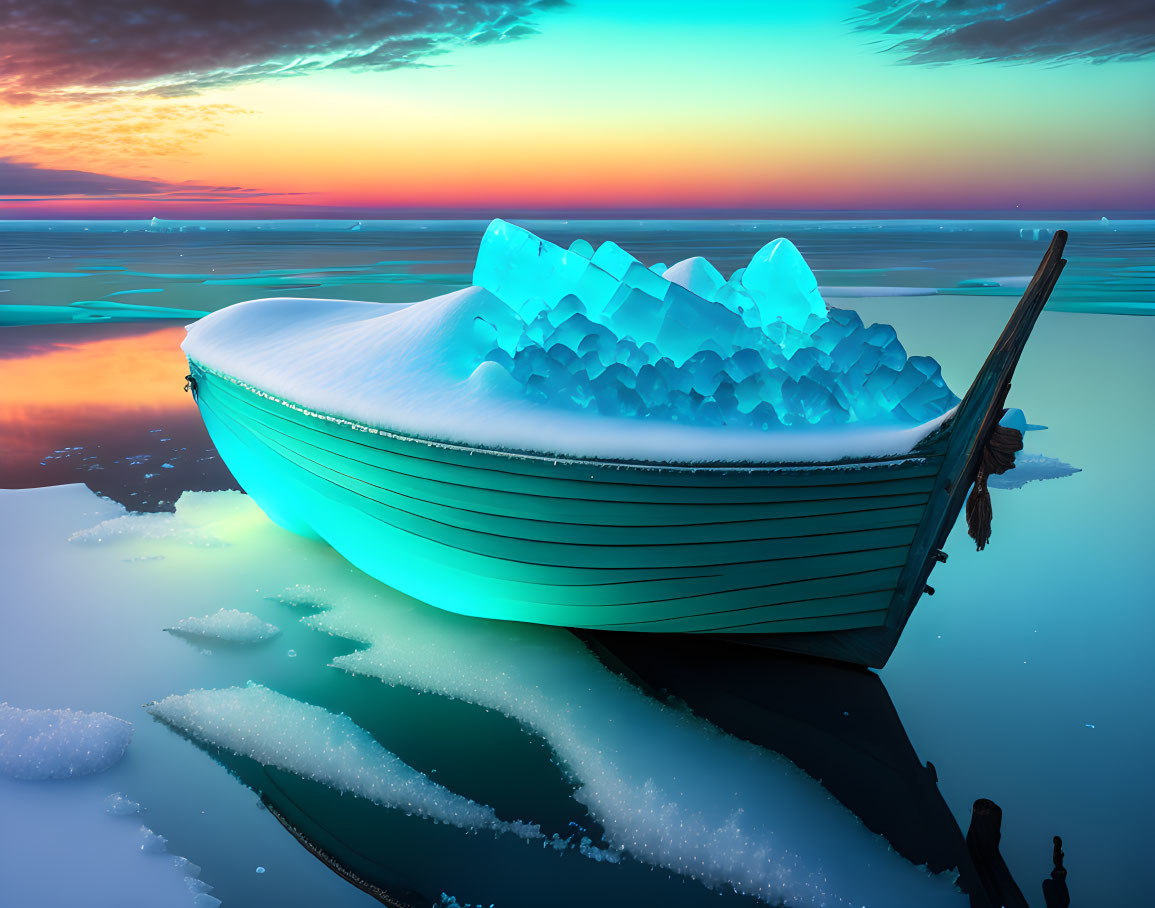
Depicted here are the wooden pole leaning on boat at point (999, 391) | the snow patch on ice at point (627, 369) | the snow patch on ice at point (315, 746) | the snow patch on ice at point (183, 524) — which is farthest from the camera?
the snow patch on ice at point (183, 524)

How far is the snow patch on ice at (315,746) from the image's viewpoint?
215 centimetres

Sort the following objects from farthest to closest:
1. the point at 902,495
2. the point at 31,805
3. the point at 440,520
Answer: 1. the point at 440,520
2. the point at 902,495
3. the point at 31,805

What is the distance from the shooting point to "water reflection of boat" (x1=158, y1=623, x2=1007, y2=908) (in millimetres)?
1929

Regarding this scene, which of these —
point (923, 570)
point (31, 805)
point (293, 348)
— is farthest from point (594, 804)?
point (293, 348)

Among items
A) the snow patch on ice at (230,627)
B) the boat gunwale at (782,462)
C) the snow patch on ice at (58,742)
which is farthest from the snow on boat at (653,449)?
A: the snow patch on ice at (58,742)

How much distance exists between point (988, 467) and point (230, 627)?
265 centimetres

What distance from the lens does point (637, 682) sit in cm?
277

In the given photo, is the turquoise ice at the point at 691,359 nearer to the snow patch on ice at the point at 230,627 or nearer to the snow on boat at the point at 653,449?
the snow on boat at the point at 653,449

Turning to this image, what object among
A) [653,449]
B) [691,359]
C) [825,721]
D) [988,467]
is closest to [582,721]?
[825,721]

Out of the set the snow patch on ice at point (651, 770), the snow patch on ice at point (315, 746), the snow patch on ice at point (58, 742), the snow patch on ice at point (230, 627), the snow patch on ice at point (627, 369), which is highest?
the snow patch on ice at point (627, 369)

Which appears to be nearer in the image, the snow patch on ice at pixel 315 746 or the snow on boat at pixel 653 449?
the snow patch on ice at pixel 315 746

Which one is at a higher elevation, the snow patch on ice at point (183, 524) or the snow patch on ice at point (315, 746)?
the snow patch on ice at point (183, 524)

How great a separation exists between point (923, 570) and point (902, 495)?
0.31m

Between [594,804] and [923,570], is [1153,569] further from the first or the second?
[594,804]
